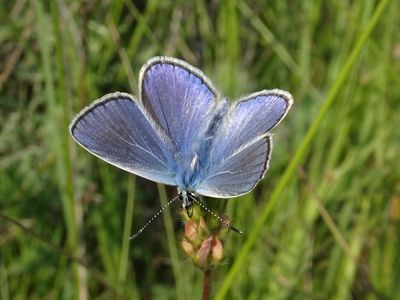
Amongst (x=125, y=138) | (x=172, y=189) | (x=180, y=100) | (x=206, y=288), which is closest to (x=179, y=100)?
(x=180, y=100)

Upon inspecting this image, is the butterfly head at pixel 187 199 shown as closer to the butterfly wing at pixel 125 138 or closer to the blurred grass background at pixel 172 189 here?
the butterfly wing at pixel 125 138

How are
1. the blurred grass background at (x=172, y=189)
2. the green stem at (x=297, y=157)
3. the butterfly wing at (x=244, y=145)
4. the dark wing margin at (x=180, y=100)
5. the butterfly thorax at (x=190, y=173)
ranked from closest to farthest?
1. the butterfly wing at (x=244, y=145)
2. the green stem at (x=297, y=157)
3. the butterfly thorax at (x=190, y=173)
4. the dark wing margin at (x=180, y=100)
5. the blurred grass background at (x=172, y=189)

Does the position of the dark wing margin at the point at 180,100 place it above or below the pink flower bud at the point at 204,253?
above

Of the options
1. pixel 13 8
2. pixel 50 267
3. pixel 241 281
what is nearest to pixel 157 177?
pixel 241 281

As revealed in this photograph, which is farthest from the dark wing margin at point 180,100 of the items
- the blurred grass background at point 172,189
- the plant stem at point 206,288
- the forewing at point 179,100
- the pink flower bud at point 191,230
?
the blurred grass background at point 172,189

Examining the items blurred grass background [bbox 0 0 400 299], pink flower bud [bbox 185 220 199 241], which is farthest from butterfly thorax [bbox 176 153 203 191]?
blurred grass background [bbox 0 0 400 299]

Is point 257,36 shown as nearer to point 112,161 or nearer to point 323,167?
point 323,167

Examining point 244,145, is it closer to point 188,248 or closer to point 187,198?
point 187,198

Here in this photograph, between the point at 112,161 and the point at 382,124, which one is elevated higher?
the point at 112,161

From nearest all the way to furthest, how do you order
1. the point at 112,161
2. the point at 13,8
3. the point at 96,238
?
the point at 112,161 → the point at 96,238 → the point at 13,8
